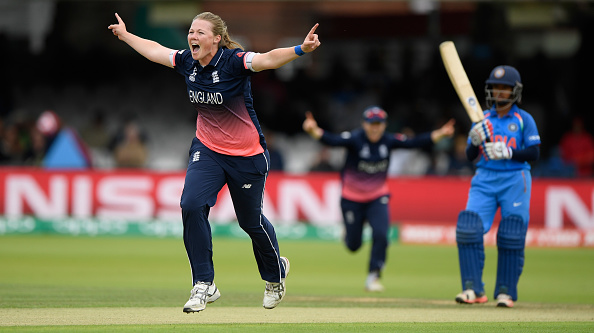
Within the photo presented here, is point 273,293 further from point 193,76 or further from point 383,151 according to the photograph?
point 383,151

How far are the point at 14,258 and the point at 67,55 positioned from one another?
31.5ft

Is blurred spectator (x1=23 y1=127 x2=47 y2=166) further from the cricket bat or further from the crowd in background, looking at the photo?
the cricket bat

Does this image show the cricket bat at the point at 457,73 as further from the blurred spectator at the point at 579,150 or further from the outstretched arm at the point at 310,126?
the blurred spectator at the point at 579,150

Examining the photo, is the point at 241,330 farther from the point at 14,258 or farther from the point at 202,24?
the point at 14,258

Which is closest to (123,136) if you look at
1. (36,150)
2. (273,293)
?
(36,150)

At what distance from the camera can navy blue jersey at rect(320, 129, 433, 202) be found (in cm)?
1064

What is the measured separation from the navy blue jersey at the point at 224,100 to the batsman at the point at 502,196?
2459mm

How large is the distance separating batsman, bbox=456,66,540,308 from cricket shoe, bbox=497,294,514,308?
0.02m

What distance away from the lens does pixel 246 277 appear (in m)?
11.2

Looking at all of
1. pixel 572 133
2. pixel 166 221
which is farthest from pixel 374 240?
pixel 572 133

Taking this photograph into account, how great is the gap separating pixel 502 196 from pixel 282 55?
9.87 ft

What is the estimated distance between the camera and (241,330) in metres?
6.04

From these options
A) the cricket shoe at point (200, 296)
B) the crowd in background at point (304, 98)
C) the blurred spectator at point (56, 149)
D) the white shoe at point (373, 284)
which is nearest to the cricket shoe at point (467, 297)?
the white shoe at point (373, 284)

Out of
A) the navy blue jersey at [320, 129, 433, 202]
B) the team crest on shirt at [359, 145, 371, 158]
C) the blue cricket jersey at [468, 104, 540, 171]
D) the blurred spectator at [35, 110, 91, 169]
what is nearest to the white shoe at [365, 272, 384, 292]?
the navy blue jersey at [320, 129, 433, 202]
